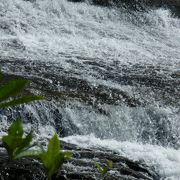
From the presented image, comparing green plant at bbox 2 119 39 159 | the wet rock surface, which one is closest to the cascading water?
the wet rock surface

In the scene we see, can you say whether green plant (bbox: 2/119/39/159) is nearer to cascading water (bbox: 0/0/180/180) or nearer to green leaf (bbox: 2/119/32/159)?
green leaf (bbox: 2/119/32/159)

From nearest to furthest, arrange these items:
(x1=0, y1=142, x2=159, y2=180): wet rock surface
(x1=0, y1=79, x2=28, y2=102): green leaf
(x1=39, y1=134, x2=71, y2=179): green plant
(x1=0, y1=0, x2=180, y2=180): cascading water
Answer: (x1=39, y1=134, x2=71, y2=179): green plant, (x1=0, y1=79, x2=28, y2=102): green leaf, (x1=0, y1=142, x2=159, y2=180): wet rock surface, (x1=0, y1=0, x2=180, y2=180): cascading water

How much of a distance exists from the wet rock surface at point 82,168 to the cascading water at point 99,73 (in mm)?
368

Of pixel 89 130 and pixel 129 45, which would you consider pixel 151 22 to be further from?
pixel 89 130

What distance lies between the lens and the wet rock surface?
3537 millimetres

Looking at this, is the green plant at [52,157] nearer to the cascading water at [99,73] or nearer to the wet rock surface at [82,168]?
the wet rock surface at [82,168]

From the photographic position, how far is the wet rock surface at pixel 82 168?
3.54m

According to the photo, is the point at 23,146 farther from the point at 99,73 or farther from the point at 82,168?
the point at 99,73

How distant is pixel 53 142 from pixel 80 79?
19.6 feet

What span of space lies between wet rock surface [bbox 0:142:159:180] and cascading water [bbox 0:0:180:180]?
0.37m

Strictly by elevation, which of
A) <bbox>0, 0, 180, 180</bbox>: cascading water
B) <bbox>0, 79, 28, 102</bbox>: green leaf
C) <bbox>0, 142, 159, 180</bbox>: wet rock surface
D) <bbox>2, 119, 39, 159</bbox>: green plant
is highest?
<bbox>0, 79, 28, 102</bbox>: green leaf

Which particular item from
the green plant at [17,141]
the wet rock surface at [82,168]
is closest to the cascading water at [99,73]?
the wet rock surface at [82,168]

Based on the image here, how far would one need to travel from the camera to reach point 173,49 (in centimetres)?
1229

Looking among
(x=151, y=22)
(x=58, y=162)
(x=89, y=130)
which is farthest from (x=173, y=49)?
(x=58, y=162)
